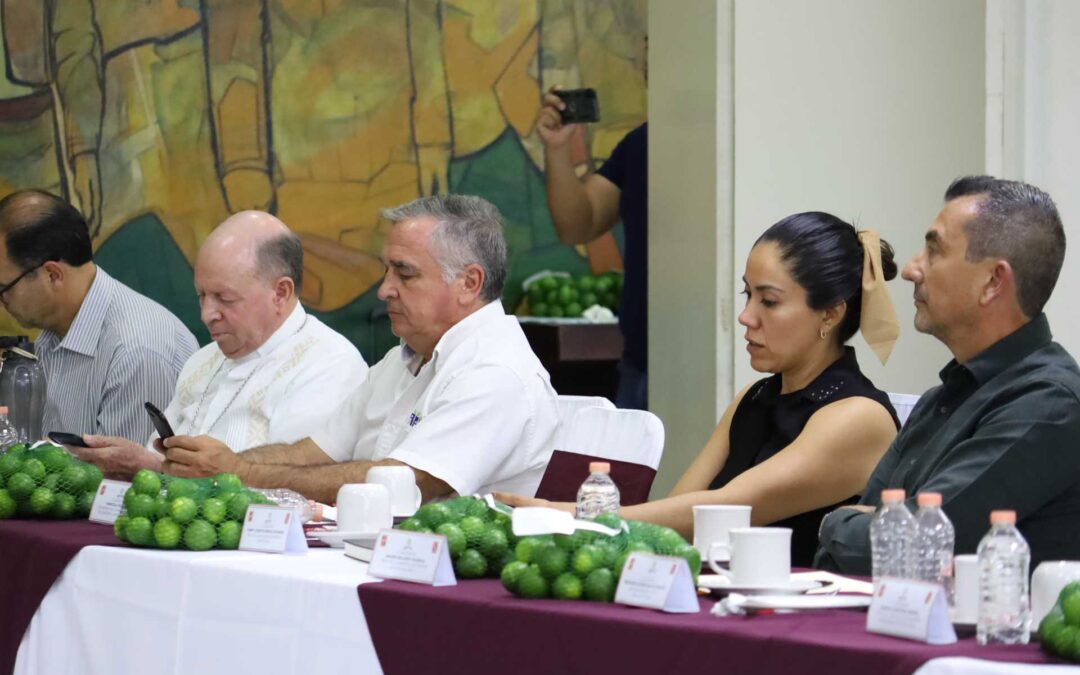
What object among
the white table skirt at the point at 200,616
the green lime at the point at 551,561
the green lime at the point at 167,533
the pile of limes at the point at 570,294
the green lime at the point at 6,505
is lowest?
the white table skirt at the point at 200,616

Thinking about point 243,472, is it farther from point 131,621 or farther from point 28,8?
point 28,8

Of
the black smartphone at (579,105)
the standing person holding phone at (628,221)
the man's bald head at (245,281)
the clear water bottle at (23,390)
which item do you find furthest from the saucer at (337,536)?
the standing person holding phone at (628,221)

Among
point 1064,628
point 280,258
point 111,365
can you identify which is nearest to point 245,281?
point 280,258

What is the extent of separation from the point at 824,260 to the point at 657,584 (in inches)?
52.1

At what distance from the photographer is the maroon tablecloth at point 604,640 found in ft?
5.47

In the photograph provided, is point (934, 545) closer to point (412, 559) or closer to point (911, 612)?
point (911, 612)

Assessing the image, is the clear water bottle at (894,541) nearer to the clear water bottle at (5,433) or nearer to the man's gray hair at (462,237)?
the man's gray hair at (462,237)

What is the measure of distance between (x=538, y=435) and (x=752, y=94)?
A: 1662 mm

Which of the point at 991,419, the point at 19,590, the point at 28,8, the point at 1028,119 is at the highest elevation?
the point at 28,8

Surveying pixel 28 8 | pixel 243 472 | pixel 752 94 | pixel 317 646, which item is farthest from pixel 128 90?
pixel 317 646

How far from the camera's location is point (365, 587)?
215 cm

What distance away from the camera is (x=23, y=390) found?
4199mm

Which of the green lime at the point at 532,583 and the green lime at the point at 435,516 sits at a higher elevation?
the green lime at the point at 435,516

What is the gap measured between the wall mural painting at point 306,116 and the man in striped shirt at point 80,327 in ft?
5.70
